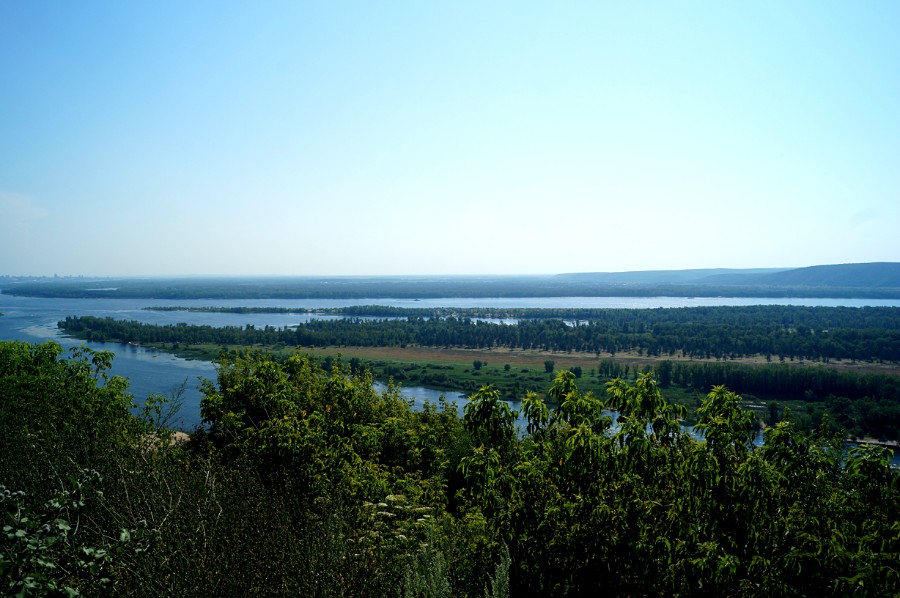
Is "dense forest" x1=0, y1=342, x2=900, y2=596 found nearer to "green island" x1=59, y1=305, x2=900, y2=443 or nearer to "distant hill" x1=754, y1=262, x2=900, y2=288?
"green island" x1=59, y1=305, x2=900, y2=443

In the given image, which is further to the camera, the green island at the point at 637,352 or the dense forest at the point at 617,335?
the dense forest at the point at 617,335

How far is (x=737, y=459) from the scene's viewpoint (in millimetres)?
5172

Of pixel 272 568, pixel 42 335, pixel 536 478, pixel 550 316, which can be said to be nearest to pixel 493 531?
pixel 536 478

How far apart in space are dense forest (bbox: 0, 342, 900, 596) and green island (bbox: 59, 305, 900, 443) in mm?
21978

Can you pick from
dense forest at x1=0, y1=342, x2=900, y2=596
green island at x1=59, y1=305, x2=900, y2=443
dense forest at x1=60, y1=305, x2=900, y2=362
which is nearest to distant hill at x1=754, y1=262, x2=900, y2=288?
green island at x1=59, y1=305, x2=900, y2=443

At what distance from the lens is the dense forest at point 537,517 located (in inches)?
161

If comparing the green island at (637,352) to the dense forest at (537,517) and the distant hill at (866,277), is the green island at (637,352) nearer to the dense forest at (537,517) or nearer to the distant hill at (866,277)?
the dense forest at (537,517)

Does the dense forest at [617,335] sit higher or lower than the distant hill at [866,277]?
lower

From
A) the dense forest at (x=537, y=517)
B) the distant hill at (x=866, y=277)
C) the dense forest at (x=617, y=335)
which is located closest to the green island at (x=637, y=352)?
the dense forest at (x=617, y=335)

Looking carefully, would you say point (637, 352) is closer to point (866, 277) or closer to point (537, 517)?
point (537, 517)

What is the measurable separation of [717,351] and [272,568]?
63.6 metres

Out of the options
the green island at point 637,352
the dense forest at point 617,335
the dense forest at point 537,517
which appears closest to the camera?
the dense forest at point 537,517

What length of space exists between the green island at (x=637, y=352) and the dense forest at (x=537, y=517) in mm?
21978

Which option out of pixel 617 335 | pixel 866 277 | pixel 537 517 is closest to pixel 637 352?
pixel 617 335
